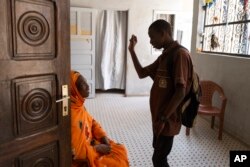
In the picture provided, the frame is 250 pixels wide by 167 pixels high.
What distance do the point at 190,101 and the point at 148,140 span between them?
5.27 feet

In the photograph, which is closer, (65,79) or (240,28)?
(65,79)

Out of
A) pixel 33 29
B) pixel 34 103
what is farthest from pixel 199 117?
pixel 33 29

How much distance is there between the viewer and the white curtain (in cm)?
546

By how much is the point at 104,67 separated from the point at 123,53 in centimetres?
57

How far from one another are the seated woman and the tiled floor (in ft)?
2.37

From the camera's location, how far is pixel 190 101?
164cm

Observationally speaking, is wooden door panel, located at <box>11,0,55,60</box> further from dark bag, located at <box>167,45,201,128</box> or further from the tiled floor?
the tiled floor

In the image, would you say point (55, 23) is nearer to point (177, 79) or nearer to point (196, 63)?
point (177, 79)

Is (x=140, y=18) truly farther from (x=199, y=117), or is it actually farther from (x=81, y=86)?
(x=81, y=86)

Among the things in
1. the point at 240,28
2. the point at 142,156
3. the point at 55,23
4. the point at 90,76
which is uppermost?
the point at 240,28

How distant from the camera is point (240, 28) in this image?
3299 mm

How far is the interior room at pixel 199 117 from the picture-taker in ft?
9.24

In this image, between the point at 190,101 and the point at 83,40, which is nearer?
the point at 190,101

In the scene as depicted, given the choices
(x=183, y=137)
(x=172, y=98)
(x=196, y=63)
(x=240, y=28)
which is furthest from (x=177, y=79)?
(x=196, y=63)
